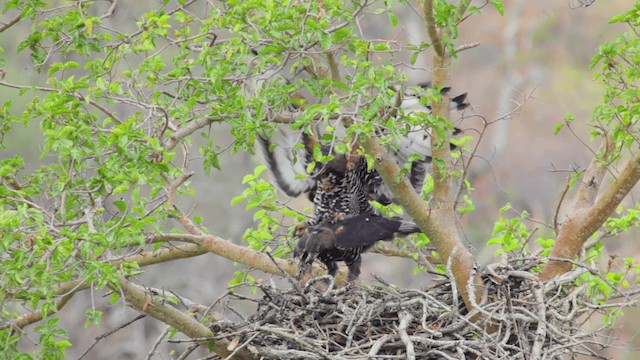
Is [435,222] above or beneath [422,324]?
above

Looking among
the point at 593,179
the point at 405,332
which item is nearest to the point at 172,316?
the point at 405,332

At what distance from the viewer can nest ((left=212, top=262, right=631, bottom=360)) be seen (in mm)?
5188

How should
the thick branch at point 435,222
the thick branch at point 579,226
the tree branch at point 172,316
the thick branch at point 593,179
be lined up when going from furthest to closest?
1. the thick branch at point 593,179
2. the thick branch at point 579,226
3. the thick branch at point 435,222
4. the tree branch at point 172,316

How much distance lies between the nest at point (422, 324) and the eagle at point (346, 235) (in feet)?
2.61

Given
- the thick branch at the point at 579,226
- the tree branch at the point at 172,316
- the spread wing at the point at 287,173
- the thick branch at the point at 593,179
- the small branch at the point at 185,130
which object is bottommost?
the tree branch at the point at 172,316

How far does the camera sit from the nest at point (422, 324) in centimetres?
519

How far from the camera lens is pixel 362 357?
5.09m

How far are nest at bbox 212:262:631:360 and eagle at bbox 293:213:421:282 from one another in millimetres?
795

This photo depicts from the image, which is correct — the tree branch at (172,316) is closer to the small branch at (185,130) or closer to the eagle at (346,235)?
the small branch at (185,130)

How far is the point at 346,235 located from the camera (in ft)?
22.3

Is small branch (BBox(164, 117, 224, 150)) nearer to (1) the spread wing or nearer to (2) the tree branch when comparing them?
(2) the tree branch

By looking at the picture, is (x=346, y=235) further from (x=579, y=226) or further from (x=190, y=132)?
(x=190, y=132)

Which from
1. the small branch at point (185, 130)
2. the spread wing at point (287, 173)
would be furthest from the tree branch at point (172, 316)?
the spread wing at point (287, 173)

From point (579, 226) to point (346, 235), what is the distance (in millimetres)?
1605
